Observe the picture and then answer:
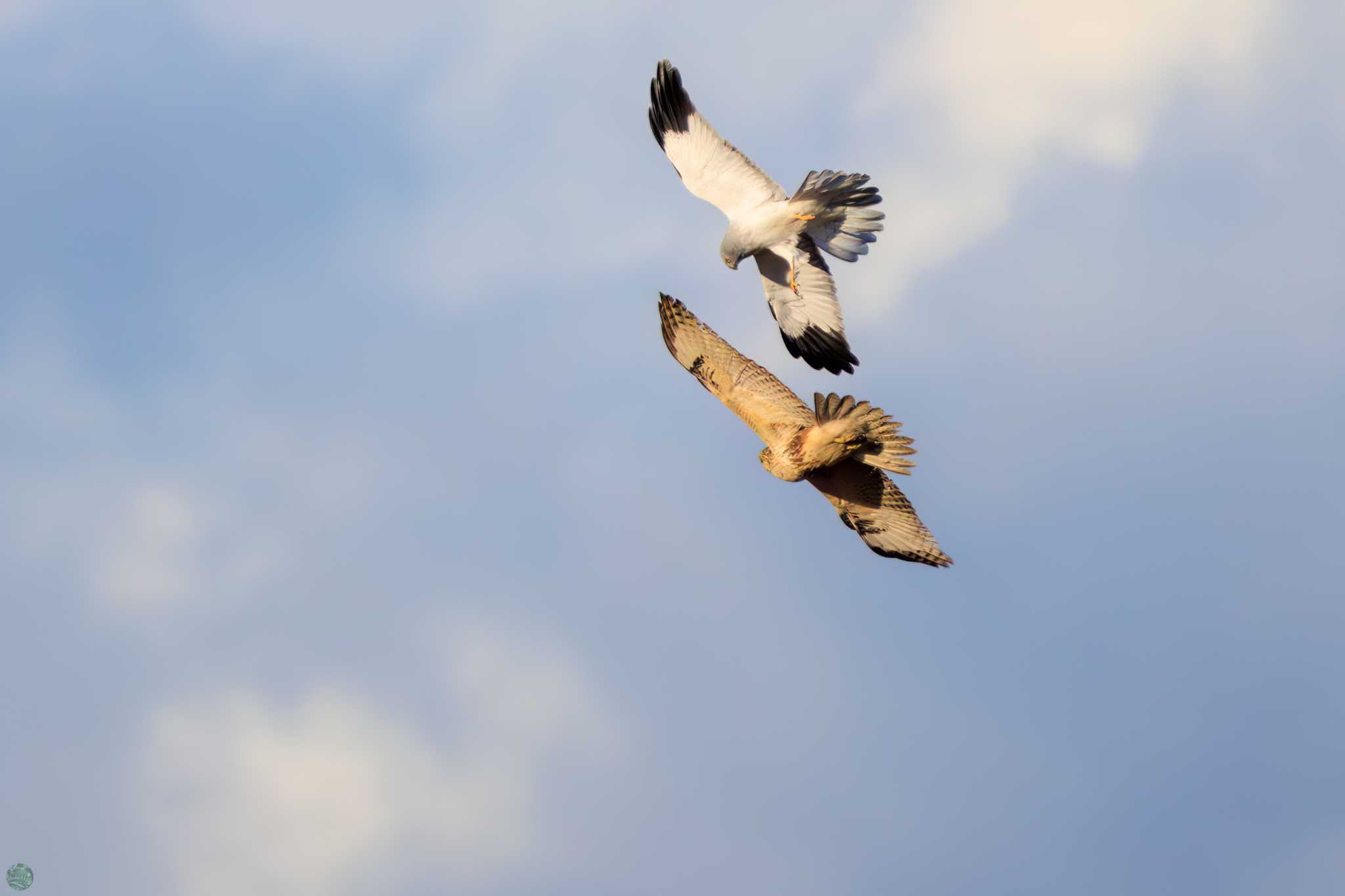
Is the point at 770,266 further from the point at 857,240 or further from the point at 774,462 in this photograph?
the point at 774,462

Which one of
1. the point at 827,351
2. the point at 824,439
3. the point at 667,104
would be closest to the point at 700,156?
the point at 667,104

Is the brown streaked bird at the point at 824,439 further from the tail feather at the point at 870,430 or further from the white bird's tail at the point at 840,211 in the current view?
the white bird's tail at the point at 840,211

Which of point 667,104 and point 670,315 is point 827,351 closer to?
point 670,315

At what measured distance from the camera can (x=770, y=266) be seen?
23.0 m

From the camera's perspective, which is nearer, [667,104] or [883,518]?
[883,518]

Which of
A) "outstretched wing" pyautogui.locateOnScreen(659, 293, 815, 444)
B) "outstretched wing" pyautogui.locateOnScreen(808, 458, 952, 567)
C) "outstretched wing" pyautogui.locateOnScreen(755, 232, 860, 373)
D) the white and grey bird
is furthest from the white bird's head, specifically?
"outstretched wing" pyautogui.locateOnScreen(808, 458, 952, 567)

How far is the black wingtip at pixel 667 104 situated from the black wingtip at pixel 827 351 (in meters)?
3.64

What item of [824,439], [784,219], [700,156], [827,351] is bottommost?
[824,439]

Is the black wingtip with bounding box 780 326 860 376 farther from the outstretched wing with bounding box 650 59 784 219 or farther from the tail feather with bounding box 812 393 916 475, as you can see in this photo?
the tail feather with bounding box 812 393 916 475

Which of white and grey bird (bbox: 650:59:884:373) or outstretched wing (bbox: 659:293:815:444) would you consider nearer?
outstretched wing (bbox: 659:293:815:444)

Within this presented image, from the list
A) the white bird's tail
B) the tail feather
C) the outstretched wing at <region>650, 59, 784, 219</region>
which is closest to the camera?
the tail feather

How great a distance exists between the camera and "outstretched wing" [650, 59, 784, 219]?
890 inches

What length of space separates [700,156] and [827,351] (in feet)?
11.4

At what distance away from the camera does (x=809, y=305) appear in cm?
2298
